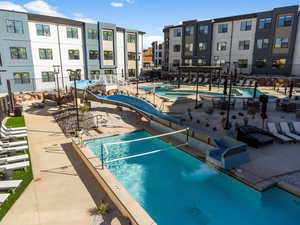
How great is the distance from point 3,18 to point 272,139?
103ft

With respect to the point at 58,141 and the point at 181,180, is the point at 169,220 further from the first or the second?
the point at 58,141

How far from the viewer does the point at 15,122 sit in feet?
51.5

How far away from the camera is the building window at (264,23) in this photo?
1329 inches

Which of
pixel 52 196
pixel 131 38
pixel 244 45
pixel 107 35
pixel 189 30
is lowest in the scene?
pixel 52 196

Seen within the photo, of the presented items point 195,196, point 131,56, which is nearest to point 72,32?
point 131,56

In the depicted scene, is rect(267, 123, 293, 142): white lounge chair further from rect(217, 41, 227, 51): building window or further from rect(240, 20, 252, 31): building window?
rect(217, 41, 227, 51): building window

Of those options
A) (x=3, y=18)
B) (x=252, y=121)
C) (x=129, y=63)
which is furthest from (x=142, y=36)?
(x=252, y=121)

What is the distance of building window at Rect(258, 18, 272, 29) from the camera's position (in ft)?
111

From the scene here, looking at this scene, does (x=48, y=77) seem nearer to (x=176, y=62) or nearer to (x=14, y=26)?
(x=14, y=26)

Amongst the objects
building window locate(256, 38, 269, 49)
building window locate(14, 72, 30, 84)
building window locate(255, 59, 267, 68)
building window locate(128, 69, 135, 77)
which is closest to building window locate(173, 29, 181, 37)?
building window locate(128, 69, 135, 77)

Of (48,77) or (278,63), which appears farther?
(278,63)

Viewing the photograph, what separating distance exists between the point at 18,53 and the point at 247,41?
1434 inches

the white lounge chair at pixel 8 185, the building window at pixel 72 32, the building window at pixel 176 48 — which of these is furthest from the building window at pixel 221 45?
the white lounge chair at pixel 8 185

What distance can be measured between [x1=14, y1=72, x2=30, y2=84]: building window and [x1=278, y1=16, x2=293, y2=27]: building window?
3910cm
